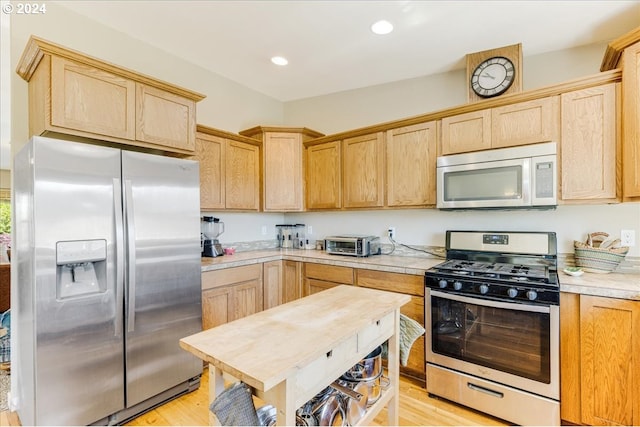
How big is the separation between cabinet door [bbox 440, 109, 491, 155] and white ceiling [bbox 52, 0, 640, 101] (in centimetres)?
62

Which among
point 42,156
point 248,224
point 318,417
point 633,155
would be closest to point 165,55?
point 42,156

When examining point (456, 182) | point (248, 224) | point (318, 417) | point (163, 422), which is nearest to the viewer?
point (318, 417)

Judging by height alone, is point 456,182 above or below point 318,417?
above

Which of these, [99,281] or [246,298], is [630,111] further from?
[99,281]

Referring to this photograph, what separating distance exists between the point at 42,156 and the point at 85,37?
128cm

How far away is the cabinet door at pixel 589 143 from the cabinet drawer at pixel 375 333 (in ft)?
5.20

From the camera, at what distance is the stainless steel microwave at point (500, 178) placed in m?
2.12

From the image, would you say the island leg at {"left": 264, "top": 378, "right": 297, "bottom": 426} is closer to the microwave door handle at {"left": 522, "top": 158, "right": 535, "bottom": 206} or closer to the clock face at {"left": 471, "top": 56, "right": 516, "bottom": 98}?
the microwave door handle at {"left": 522, "top": 158, "right": 535, "bottom": 206}

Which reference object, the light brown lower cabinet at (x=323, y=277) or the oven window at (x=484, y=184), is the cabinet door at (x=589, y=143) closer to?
the oven window at (x=484, y=184)

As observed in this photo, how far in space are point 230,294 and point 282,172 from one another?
4.73 feet

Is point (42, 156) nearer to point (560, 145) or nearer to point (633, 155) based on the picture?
point (560, 145)

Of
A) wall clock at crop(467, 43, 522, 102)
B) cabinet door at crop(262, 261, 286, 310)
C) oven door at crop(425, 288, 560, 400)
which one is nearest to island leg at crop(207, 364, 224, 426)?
oven door at crop(425, 288, 560, 400)

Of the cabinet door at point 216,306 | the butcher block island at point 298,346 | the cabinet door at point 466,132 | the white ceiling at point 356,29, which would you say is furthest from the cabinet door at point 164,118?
the cabinet door at point 466,132

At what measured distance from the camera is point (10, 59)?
2023mm
